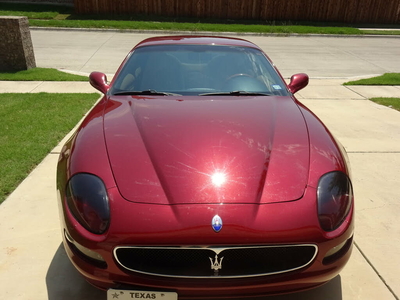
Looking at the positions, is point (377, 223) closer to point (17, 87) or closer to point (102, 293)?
point (102, 293)

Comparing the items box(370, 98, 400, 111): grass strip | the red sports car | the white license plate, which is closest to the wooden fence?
box(370, 98, 400, 111): grass strip

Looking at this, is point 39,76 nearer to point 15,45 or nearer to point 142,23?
point 15,45

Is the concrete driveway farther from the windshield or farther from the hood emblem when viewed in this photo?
the windshield

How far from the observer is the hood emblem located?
184cm

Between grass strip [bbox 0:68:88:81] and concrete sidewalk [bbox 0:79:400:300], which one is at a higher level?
concrete sidewalk [bbox 0:79:400:300]

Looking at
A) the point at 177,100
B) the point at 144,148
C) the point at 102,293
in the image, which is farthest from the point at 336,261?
the point at 177,100

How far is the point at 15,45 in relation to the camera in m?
7.97

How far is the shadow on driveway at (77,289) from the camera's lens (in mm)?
2324

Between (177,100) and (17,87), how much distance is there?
211 inches

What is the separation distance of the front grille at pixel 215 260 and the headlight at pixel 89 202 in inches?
7.3

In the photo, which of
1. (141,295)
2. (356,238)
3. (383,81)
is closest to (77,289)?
(141,295)

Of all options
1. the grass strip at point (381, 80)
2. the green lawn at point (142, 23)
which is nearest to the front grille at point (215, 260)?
the grass strip at point (381, 80)

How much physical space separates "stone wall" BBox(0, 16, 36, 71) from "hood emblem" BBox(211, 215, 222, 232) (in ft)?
25.0

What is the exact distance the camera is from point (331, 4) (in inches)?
803
